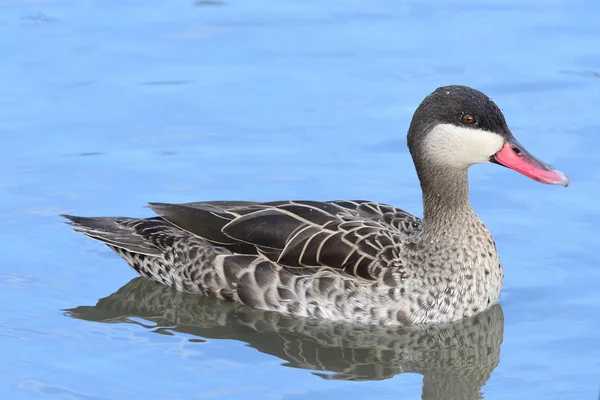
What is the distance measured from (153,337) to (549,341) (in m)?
2.86

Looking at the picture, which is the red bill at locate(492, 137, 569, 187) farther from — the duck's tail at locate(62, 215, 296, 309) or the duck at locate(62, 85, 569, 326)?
the duck's tail at locate(62, 215, 296, 309)

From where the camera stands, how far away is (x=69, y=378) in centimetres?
943

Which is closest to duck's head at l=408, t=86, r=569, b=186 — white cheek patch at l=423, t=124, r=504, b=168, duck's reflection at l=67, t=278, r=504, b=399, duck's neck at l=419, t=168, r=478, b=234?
white cheek patch at l=423, t=124, r=504, b=168

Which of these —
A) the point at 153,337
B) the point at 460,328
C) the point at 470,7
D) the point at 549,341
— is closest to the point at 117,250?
the point at 153,337

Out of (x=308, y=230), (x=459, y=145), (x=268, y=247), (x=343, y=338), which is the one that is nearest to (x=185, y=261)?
(x=268, y=247)

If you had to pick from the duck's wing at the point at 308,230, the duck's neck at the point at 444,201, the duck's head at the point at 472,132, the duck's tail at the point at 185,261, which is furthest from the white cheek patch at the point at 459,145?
the duck's tail at the point at 185,261

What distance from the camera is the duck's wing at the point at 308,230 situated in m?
10.5

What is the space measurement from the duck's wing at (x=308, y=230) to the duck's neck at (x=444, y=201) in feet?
0.80

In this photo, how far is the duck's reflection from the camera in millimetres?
9734

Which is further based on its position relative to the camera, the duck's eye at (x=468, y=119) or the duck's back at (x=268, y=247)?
the duck's back at (x=268, y=247)

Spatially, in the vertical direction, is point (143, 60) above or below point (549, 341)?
above

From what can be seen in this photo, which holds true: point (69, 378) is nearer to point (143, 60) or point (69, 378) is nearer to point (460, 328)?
point (460, 328)

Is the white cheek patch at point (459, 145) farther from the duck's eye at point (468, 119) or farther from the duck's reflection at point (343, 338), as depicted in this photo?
the duck's reflection at point (343, 338)

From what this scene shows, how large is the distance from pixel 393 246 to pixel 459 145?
916 mm
